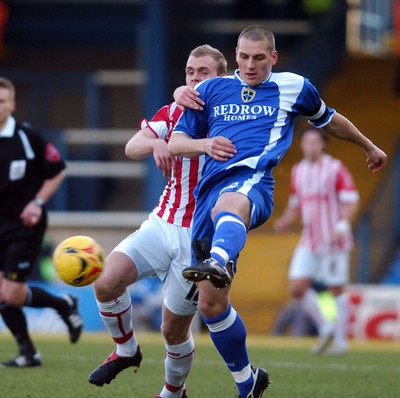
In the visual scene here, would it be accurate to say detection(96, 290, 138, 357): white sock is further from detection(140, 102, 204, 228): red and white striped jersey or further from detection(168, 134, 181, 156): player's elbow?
detection(168, 134, 181, 156): player's elbow

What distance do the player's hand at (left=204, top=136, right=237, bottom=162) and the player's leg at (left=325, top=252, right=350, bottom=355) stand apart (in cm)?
592

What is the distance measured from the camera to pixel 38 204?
9.68 metres

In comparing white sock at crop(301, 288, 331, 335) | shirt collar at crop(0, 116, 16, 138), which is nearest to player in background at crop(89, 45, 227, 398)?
shirt collar at crop(0, 116, 16, 138)

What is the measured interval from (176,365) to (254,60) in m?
1.90

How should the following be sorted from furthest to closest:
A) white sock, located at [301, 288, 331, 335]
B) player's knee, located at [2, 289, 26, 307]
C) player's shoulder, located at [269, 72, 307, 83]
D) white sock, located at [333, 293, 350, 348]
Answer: white sock, located at [301, 288, 331, 335] < white sock, located at [333, 293, 350, 348] < player's knee, located at [2, 289, 26, 307] < player's shoulder, located at [269, 72, 307, 83]

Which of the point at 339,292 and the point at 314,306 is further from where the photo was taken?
the point at 314,306

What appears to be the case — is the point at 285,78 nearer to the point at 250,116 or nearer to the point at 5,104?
the point at 250,116

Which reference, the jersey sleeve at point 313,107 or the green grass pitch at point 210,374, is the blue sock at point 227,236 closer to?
the jersey sleeve at point 313,107

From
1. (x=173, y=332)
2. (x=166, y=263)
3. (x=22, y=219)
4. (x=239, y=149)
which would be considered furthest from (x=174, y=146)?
(x=22, y=219)

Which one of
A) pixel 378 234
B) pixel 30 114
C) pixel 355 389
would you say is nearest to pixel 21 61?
pixel 30 114

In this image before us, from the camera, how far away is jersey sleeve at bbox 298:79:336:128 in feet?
23.6

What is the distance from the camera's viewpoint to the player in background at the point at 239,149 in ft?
22.1

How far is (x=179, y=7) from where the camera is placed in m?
20.6

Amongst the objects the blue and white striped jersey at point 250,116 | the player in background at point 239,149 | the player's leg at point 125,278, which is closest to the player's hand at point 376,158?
the player in background at point 239,149
